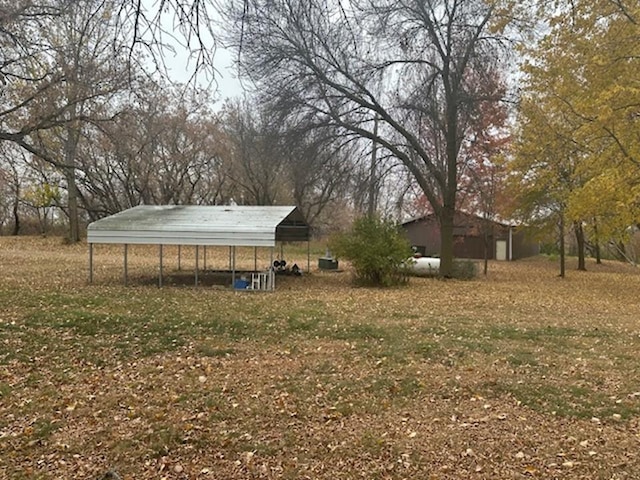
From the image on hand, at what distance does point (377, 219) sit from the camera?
16.8m

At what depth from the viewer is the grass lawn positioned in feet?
12.5

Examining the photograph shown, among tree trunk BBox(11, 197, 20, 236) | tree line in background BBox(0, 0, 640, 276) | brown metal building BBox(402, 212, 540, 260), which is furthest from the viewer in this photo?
tree trunk BBox(11, 197, 20, 236)

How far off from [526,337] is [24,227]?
44519 millimetres

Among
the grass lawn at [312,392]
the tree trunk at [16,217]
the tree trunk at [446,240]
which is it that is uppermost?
the tree trunk at [16,217]

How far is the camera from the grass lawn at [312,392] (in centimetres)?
380

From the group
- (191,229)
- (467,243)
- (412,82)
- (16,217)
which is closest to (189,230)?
(191,229)

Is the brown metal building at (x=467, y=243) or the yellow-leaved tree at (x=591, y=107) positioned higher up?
the yellow-leaved tree at (x=591, y=107)

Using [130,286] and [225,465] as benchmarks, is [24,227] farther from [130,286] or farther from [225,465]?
[225,465]

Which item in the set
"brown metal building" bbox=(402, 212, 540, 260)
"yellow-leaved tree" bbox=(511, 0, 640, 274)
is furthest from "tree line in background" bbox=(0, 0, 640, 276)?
"brown metal building" bbox=(402, 212, 540, 260)

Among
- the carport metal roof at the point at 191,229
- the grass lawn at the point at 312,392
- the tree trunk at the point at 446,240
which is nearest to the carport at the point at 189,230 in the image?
the carport metal roof at the point at 191,229

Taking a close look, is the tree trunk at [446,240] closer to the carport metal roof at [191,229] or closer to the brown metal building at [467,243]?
the carport metal roof at [191,229]

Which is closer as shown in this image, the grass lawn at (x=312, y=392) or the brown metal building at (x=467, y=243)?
the grass lawn at (x=312, y=392)

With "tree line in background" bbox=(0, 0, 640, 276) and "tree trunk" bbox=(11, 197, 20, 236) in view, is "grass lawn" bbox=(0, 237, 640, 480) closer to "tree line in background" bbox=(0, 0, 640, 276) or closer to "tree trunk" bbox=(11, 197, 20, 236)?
"tree line in background" bbox=(0, 0, 640, 276)

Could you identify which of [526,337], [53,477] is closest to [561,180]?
[526,337]
